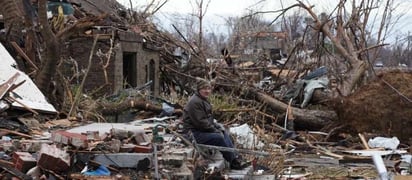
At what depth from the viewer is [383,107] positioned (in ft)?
46.3

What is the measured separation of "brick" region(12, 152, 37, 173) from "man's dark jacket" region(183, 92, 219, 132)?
2.58m

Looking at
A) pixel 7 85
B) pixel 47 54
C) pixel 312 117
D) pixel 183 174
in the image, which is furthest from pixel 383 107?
pixel 183 174

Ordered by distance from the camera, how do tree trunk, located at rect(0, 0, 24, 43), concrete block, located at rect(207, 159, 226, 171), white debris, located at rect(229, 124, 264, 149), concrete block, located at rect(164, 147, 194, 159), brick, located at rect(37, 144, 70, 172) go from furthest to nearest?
tree trunk, located at rect(0, 0, 24, 43)
white debris, located at rect(229, 124, 264, 149)
concrete block, located at rect(207, 159, 226, 171)
concrete block, located at rect(164, 147, 194, 159)
brick, located at rect(37, 144, 70, 172)

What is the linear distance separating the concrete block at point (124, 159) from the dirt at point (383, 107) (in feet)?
27.3

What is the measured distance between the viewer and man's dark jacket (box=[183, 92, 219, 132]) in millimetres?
8727

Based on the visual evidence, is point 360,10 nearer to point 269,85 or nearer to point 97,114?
point 269,85

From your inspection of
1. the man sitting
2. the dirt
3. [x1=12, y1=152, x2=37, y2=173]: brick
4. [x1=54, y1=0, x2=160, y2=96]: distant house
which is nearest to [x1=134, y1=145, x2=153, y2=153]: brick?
[x1=12, y1=152, x2=37, y2=173]: brick

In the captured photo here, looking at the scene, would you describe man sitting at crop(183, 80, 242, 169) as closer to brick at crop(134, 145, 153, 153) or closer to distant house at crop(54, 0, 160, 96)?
brick at crop(134, 145, 153, 153)

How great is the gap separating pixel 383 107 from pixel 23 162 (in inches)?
374

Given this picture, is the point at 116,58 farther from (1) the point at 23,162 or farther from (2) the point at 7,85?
(1) the point at 23,162

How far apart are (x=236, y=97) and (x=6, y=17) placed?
6.01 meters

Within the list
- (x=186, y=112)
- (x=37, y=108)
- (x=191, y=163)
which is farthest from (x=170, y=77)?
(x=191, y=163)

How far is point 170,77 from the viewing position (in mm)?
21906

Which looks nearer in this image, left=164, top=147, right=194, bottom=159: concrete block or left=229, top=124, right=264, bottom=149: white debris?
left=164, top=147, right=194, bottom=159: concrete block
